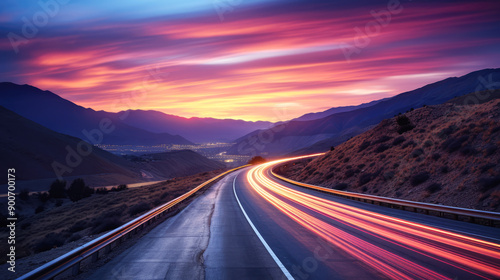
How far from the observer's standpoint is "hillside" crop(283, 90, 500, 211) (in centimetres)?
1998

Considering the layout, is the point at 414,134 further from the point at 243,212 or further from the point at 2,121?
the point at 2,121

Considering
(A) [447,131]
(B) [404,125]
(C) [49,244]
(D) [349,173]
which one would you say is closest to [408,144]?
(A) [447,131]

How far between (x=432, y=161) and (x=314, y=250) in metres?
20.6

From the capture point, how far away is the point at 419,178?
24.8 metres

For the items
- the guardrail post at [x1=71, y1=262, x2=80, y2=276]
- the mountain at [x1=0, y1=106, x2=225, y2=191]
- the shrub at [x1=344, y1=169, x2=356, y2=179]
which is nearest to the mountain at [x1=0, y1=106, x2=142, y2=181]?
the mountain at [x1=0, y1=106, x2=225, y2=191]

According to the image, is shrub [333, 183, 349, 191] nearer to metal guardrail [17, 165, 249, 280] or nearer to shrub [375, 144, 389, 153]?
shrub [375, 144, 389, 153]

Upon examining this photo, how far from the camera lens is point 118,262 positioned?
9172 millimetres

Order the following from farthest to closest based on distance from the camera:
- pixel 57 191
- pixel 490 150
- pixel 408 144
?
pixel 57 191, pixel 408 144, pixel 490 150

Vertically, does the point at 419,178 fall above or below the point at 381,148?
below

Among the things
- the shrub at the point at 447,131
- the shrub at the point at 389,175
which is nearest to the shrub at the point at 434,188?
the shrub at the point at 389,175

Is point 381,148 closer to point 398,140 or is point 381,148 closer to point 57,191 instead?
point 398,140

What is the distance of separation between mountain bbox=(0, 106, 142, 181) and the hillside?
2914 inches

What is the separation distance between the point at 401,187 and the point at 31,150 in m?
101

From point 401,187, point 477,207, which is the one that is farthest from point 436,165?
point 477,207
